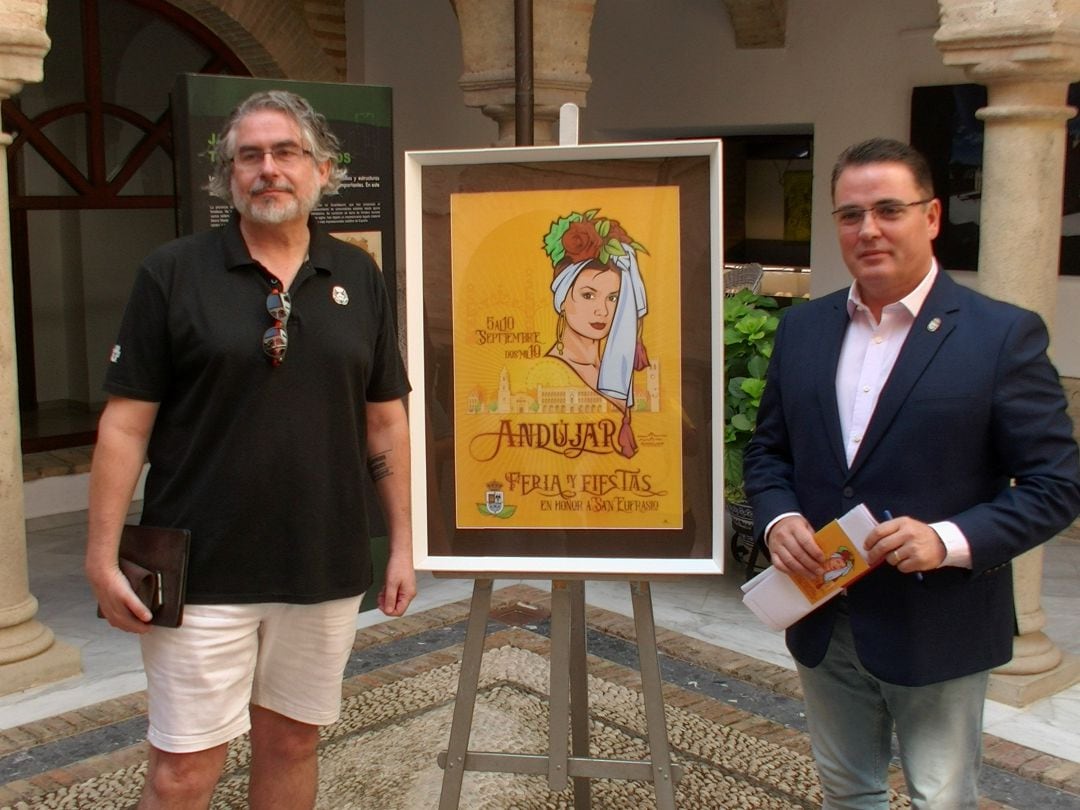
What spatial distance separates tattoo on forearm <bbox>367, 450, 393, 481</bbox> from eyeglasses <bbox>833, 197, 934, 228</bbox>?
3.45ft

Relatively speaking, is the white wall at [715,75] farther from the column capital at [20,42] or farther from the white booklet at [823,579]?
the white booklet at [823,579]

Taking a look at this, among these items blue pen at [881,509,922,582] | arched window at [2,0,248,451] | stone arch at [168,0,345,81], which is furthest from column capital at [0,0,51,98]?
stone arch at [168,0,345,81]

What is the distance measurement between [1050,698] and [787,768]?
1.19 m

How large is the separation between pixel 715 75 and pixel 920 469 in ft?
20.5

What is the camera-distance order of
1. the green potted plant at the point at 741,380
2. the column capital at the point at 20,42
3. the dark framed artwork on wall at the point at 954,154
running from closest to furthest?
the column capital at the point at 20,42, the green potted plant at the point at 741,380, the dark framed artwork on wall at the point at 954,154

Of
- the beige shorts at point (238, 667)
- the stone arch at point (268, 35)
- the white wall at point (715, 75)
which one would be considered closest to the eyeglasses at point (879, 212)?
the beige shorts at point (238, 667)

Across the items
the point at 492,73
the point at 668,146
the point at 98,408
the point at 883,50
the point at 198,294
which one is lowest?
the point at 98,408

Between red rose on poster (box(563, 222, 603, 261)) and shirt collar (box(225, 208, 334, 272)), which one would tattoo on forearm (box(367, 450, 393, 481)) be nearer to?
shirt collar (box(225, 208, 334, 272))

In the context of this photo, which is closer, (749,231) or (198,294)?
(198,294)

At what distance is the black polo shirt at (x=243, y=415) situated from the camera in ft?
7.66

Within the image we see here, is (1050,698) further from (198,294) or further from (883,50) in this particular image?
(883,50)

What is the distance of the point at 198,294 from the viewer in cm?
235

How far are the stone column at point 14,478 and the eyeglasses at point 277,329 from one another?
2199mm

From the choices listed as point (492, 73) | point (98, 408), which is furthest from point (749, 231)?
point (98, 408)
